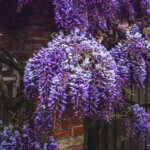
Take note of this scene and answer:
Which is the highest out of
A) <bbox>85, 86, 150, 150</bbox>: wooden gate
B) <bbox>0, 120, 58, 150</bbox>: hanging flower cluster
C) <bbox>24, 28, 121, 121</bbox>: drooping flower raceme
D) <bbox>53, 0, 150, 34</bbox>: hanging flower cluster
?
<bbox>53, 0, 150, 34</bbox>: hanging flower cluster

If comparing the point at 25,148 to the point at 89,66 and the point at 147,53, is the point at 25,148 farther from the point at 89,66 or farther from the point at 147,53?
the point at 147,53

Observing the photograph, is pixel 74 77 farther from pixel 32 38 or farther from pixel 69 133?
pixel 69 133

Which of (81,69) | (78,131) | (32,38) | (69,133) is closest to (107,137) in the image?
(78,131)

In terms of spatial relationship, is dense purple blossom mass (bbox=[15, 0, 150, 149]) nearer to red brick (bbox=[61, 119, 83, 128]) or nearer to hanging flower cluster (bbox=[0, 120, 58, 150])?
hanging flower cluster (bbox=[0, 120, 58, 150])

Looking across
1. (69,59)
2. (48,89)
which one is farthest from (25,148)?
(69,59)

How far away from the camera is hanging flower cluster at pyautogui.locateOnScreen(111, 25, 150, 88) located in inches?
66.9

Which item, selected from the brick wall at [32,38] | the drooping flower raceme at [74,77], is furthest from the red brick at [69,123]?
the drooping flower raceme at [74,77]

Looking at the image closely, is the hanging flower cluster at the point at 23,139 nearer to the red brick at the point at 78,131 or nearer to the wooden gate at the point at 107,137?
the red brick at the point at 78,131

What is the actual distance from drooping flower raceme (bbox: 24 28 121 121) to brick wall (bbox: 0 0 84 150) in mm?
522

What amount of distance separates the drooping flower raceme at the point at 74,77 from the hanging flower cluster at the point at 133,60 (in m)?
0.24

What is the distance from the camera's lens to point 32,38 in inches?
77.5

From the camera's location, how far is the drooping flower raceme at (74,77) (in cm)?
128

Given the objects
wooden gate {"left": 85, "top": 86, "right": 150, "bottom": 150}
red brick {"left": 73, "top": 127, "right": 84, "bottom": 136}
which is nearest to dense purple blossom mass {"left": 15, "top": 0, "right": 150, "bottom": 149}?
red brick {"left": 73, "top": 127, "right": 84, "bottom": 136}

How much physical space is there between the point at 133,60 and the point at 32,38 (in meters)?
0.84
